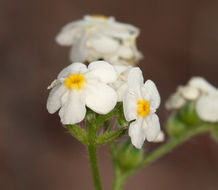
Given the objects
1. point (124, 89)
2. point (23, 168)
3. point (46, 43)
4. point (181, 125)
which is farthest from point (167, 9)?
point (124, 89)

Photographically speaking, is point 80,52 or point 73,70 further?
point 80,52

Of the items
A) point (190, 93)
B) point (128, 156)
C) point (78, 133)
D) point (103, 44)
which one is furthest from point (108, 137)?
point (190, 93)

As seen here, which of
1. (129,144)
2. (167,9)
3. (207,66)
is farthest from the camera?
(167,9)

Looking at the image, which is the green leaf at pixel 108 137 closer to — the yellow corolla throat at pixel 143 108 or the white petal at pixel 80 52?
the yellow corolla throat at pixel 143 108

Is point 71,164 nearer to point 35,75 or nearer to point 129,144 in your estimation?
point 35,75

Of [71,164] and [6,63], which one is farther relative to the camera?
[6,63]

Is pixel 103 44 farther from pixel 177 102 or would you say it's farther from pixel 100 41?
pixel 177 102
